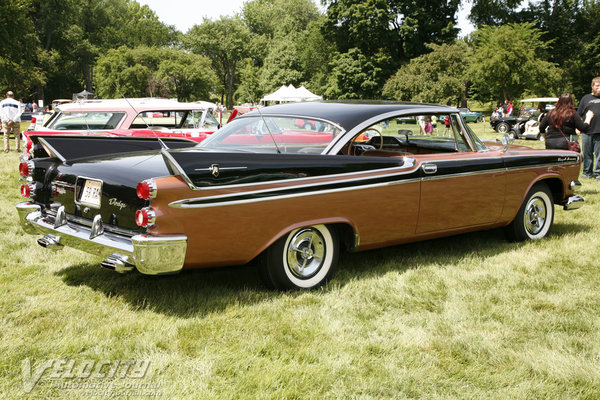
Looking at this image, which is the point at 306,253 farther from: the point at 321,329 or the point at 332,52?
A: the point at 332,52

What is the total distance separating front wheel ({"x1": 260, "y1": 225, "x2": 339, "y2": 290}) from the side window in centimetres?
109

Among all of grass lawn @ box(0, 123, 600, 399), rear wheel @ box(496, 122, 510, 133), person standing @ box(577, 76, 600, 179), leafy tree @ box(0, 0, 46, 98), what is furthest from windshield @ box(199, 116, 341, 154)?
leafy tree @ box(0, 0, 46, 98)

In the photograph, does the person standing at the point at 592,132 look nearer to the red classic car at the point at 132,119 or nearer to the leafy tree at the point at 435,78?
the red classic car at the point at 132,119

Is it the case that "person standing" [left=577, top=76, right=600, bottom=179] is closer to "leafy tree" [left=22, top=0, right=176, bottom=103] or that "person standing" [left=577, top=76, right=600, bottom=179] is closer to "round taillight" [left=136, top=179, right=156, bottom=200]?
"round taillight" [left=136, top=179, right=156, bottom=200]

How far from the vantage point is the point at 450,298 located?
414cm

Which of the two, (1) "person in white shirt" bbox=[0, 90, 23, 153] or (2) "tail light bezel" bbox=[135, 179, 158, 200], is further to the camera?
(1) "person in white shirt" bbox=[0, 90, 23, 153]

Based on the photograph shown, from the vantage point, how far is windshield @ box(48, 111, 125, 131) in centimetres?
959

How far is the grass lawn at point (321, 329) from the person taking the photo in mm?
2859

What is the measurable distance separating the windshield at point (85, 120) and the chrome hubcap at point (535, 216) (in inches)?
261

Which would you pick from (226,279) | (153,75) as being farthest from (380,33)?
(226,279)

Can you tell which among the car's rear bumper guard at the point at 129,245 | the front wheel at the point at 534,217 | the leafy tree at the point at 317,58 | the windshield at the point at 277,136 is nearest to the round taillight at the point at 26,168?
the car's rear bumper guard at the point at 129,245

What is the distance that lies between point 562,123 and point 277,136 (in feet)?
19.2

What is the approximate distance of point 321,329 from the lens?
3.55 m

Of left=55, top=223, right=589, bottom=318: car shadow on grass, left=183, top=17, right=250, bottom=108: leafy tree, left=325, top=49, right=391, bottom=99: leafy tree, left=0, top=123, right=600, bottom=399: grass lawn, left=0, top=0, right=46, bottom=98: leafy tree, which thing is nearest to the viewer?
left=0, top=123, right=600, bottom=399: grass lawn
